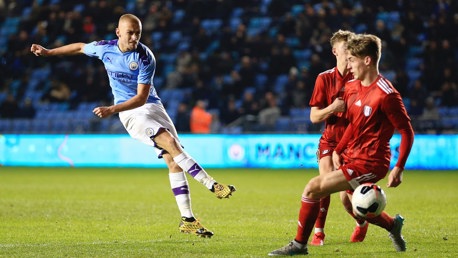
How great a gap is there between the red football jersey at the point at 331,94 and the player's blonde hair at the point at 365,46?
2.59 feet

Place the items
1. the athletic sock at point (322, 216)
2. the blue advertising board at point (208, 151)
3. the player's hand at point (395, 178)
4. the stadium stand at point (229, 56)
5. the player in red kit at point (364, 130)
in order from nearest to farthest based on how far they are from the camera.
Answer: the player's hand at point (395, 178) < the player in red kit at point (364, 130) < the athletic sock at point (322, 216) < the blue advertising board at point (208, 151) < the stadium stand at point (229, 56)

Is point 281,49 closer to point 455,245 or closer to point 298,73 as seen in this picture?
point 298,73

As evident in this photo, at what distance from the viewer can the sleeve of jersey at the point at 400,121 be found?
659 centimetres

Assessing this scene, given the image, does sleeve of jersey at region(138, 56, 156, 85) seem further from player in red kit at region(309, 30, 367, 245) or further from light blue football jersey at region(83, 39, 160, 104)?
player in red kit at region(309, 30, 367, 245)

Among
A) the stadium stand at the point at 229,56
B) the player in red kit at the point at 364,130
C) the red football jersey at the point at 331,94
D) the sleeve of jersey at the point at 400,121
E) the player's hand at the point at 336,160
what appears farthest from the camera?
the stadium stand at the point at 229,56

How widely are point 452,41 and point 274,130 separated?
524 cm

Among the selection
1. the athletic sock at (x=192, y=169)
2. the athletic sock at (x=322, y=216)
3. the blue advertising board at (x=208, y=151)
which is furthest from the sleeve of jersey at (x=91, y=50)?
the blue advertising board at (x=208, y=151)

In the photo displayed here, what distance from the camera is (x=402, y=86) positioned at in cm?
2153

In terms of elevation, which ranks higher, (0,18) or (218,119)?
(0,18)

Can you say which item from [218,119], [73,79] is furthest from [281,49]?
[73,79]

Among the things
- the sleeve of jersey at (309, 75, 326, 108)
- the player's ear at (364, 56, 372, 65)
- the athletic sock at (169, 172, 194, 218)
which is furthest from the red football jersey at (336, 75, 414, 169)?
the athletic sock at (169, 172, 194, 218)

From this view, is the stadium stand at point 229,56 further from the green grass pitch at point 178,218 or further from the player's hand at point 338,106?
the player's hand at point 338,106

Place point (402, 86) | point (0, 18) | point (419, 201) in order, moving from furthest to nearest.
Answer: point (0, 18), point (402, 86), point (419, 201)

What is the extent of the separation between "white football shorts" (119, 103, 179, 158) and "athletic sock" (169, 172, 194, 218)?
289mm
